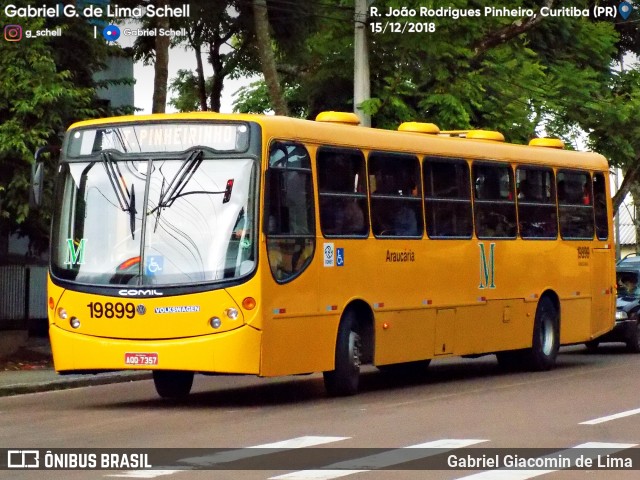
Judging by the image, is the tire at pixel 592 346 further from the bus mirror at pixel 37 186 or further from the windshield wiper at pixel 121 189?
the bus mirror at pixel 37 186

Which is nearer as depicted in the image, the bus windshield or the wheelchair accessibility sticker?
the bus windshield

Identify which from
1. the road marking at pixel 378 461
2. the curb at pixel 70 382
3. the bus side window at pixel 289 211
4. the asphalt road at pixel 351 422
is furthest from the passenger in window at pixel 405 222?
the road marking at pixel 378 461

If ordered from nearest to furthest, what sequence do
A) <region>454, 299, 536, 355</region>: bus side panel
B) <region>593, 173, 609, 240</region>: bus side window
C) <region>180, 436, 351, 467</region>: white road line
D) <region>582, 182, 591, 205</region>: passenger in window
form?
1. <region>180, 436, 351, 467</region>: white road line
2. <region>454, 299, 536, 355</region>: bus side panel
3. <region>582, 182, 591, 205</region>: passenger in window
4. <region>593, 173, 609, 240</region>: bus side window

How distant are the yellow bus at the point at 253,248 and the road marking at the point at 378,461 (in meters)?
3.71

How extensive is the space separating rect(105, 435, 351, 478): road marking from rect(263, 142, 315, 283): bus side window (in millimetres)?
3453

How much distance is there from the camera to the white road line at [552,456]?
10420 millimetres

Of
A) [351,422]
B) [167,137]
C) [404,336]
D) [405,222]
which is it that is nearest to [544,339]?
[404,336]

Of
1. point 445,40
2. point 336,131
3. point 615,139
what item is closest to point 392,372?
point 336,131

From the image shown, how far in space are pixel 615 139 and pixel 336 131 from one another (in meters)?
20.2

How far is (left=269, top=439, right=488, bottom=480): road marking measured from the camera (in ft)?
34.5

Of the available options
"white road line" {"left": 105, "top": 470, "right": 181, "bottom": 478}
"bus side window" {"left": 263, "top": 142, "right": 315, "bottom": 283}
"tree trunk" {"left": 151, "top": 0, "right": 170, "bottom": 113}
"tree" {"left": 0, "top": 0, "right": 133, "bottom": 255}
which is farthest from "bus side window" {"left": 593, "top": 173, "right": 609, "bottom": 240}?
"white road line" {"left": 105, "top": 470, "right": 181, "bottom": 478}

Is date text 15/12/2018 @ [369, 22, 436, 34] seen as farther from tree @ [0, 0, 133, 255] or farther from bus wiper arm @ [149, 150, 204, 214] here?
bus wiper arm @ [149, 150, 204, 214]

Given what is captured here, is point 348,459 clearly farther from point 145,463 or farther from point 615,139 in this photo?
point 615,139

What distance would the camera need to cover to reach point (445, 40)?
27.2 metres
